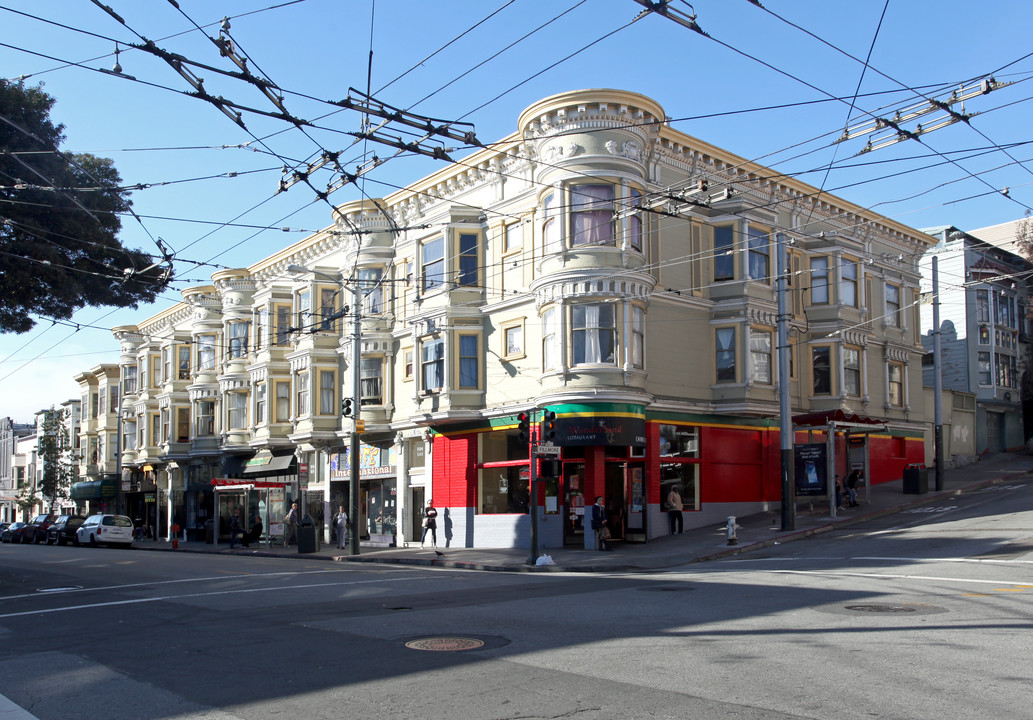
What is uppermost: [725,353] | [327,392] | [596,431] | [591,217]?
[591,217]

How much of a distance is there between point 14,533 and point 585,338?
145 feet

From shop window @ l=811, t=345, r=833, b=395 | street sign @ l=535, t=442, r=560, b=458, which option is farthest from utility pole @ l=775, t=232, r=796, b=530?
shop window @ l=811, t=345, r=833, b=395

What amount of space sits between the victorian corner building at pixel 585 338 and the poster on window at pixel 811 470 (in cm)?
183

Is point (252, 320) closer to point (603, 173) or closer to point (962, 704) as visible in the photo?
point (603, 173)

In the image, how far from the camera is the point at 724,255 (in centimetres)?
3130

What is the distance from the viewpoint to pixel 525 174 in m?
29.5

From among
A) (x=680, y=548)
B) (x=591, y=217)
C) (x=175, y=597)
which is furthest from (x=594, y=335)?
(x=175, y=597)

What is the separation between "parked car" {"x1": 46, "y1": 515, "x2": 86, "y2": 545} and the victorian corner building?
1070 cm

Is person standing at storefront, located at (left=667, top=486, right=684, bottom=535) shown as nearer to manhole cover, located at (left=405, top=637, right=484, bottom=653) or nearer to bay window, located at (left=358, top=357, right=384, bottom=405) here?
bay window, located at (left=358, top=357, right=384, bottom=405)

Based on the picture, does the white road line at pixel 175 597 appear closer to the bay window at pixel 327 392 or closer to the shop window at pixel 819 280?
the bay window at pixel 327 392

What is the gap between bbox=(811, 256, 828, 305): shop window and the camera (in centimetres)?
3422

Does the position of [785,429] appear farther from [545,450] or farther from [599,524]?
[545,450]

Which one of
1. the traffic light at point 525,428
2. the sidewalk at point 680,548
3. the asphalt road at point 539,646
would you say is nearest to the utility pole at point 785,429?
the sidewalk at point 680,548

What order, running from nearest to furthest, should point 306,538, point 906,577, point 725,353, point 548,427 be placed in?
1. point 906,577
2. point 548,427
3. point 725,353
4. point 306,538
